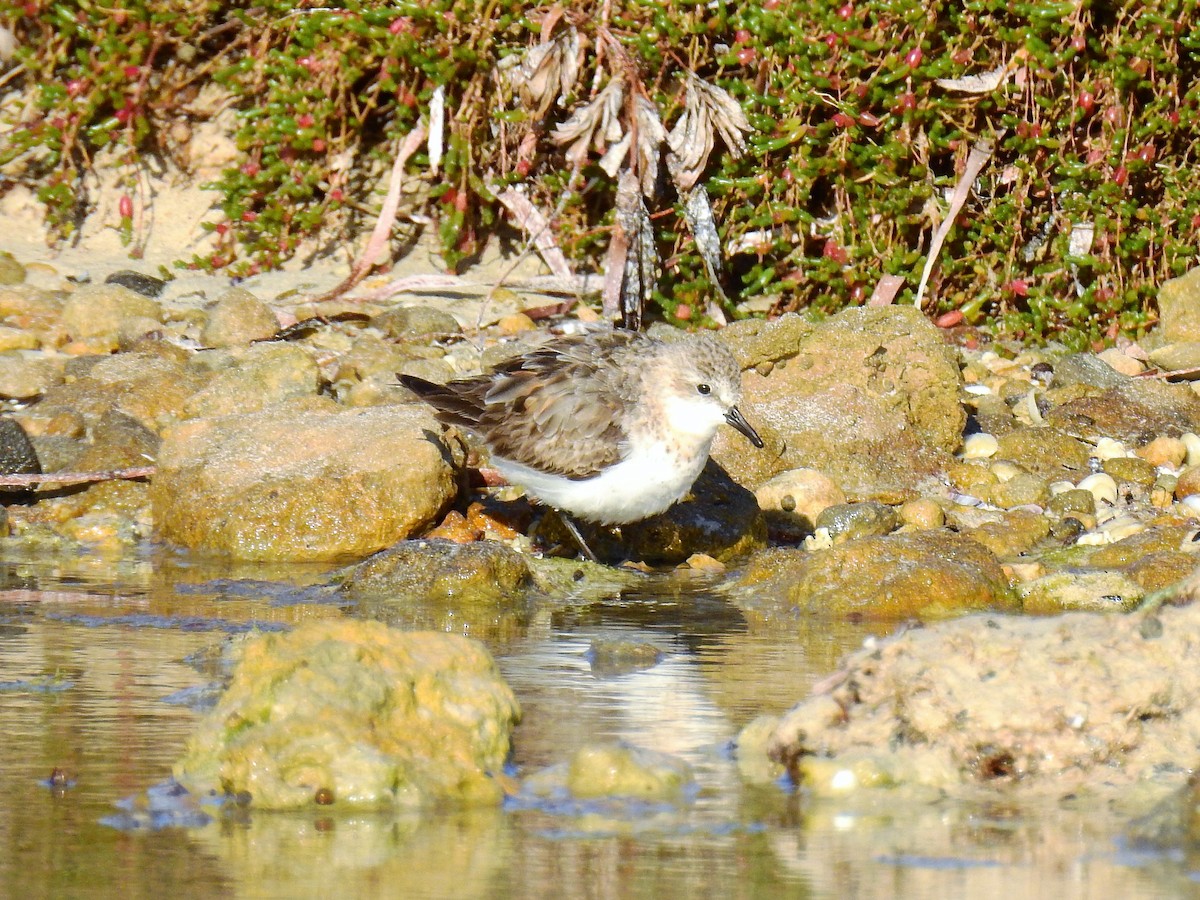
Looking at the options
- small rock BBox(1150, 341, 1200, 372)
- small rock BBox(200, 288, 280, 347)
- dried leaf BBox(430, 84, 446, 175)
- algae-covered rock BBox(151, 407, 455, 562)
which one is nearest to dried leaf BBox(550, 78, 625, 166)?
dried leaf BBox(430, 84, 446, 175)

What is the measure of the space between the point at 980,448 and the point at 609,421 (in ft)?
7.45

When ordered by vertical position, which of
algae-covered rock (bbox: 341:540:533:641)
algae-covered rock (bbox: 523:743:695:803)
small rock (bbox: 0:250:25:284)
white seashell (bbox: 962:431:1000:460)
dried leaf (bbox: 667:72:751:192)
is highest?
algae-covered rock (bbox: 523:743:695:803)

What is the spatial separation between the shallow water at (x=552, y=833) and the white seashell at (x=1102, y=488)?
134 inches

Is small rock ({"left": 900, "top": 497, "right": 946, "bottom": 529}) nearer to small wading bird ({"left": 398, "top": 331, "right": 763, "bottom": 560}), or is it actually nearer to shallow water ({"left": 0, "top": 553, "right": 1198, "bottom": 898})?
small wading bird ({"left": 398, "top": 331, "right": 763, "bottom": 560})

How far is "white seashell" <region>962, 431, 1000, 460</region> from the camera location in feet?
28.0

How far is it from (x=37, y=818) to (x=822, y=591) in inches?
139

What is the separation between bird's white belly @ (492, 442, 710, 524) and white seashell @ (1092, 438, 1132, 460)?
2396 millimetres

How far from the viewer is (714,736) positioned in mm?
4414

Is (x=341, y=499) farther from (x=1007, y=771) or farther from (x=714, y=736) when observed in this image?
(x=1007, y=771)

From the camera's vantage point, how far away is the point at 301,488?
7.44 m

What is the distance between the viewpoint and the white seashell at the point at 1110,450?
8508mm

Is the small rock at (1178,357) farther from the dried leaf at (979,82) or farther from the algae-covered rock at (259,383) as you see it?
the algae-covered rock at (259,383)

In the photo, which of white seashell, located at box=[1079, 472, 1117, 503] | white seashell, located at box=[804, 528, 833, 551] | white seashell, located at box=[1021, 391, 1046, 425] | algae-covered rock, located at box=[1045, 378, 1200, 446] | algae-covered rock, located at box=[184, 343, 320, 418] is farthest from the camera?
white seashell, located at box=[1021, 391, 1046, 425]

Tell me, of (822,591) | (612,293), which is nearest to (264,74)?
(612,293)
